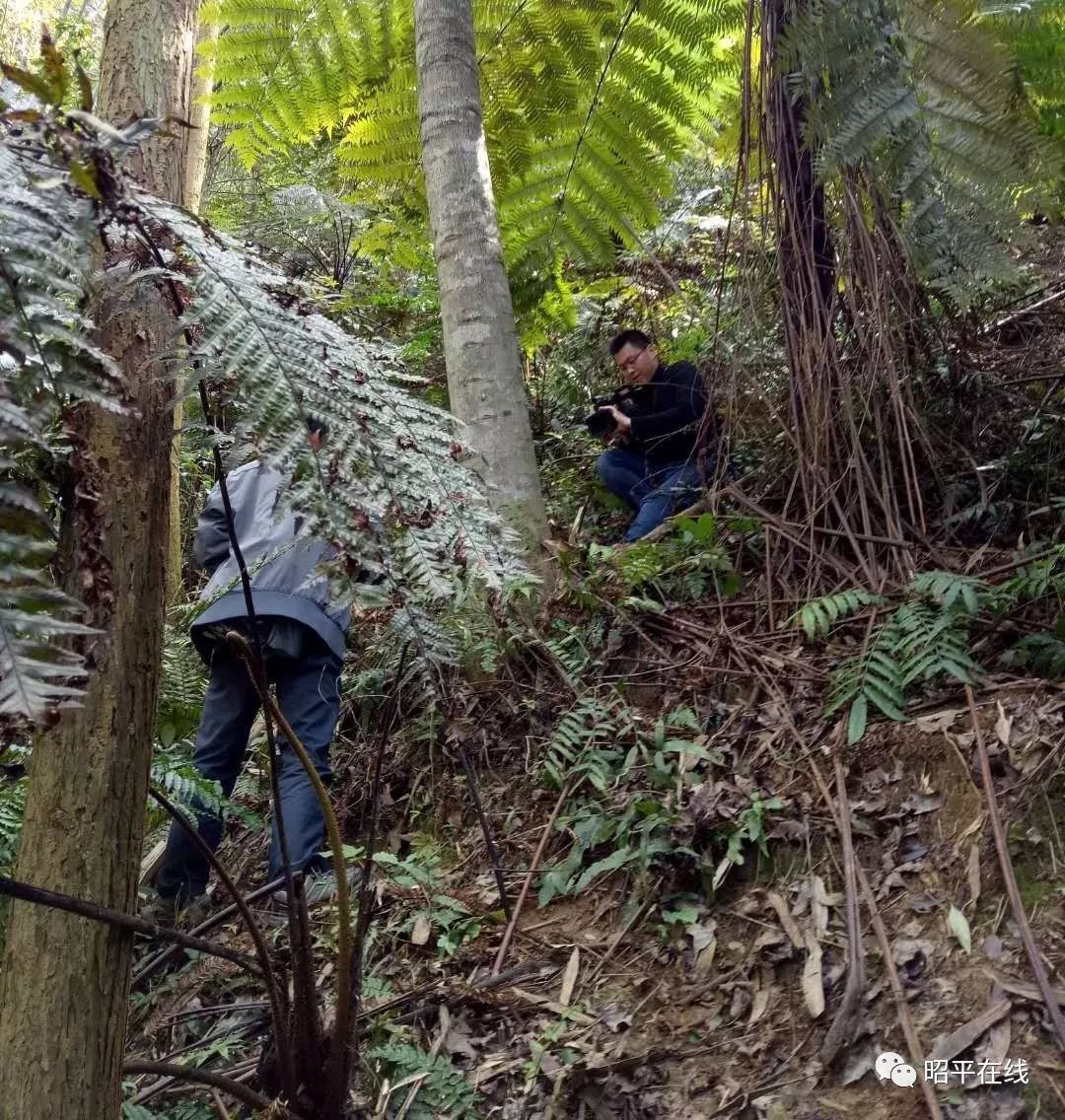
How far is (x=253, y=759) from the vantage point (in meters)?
3.77

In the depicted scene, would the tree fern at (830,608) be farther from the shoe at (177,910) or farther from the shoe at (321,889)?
the shoe at (177,910)

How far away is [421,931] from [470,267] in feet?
7.95

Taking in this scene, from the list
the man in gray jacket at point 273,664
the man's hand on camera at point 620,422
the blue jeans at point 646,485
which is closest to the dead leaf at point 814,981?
the man in gray jacket at point 273,664

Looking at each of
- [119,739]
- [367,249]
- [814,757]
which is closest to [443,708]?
[119,739]

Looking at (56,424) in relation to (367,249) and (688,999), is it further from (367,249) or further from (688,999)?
(367,249)

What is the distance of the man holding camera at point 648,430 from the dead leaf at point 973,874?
226 cm

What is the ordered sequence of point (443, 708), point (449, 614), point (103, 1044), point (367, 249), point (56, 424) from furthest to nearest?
point (367, 249) < point (449, 614) < point (443, 708) < point (56, 424) < point (103, 1044)

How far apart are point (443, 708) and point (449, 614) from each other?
66 centimetres

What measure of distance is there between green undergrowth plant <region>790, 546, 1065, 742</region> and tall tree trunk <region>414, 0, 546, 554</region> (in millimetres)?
1268

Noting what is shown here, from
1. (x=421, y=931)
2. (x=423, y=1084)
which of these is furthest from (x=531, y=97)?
(x=423, y=1084)

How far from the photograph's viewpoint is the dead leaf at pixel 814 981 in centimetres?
177

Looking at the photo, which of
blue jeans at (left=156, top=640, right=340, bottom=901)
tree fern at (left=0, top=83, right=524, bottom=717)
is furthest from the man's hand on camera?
tree fern at (left=0, top=83, right=524, bottom=717)

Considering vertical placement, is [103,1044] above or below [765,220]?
below

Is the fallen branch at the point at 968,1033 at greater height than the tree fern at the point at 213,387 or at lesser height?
lesser
